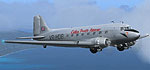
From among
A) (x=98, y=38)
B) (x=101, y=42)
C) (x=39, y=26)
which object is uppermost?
(x=39, y=26)

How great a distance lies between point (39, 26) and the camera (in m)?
42.8

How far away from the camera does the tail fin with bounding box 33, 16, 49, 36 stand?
42.2m

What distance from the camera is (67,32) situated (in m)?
36.1

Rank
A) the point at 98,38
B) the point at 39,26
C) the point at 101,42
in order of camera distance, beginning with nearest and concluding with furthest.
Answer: the point at 101,42, the point at 98,38, the point at 39,26

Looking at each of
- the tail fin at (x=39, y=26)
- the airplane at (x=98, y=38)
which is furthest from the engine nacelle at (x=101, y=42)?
the tail fin at (x=39, y=26)

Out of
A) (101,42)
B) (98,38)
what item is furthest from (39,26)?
(101,42)

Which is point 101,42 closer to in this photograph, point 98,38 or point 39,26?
point 98,38

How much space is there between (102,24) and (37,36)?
40.1 feet

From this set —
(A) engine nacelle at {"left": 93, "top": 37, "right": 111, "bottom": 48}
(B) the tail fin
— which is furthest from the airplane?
(B) the tail fin

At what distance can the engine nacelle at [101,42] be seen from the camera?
1201 inches

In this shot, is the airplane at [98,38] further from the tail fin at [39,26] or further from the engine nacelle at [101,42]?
the tail fin at [39,26]

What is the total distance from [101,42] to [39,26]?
605 inches

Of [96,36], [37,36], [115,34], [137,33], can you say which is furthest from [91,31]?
[37,36]

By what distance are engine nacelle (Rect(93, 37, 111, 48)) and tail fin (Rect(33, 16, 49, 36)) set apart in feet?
42.7
